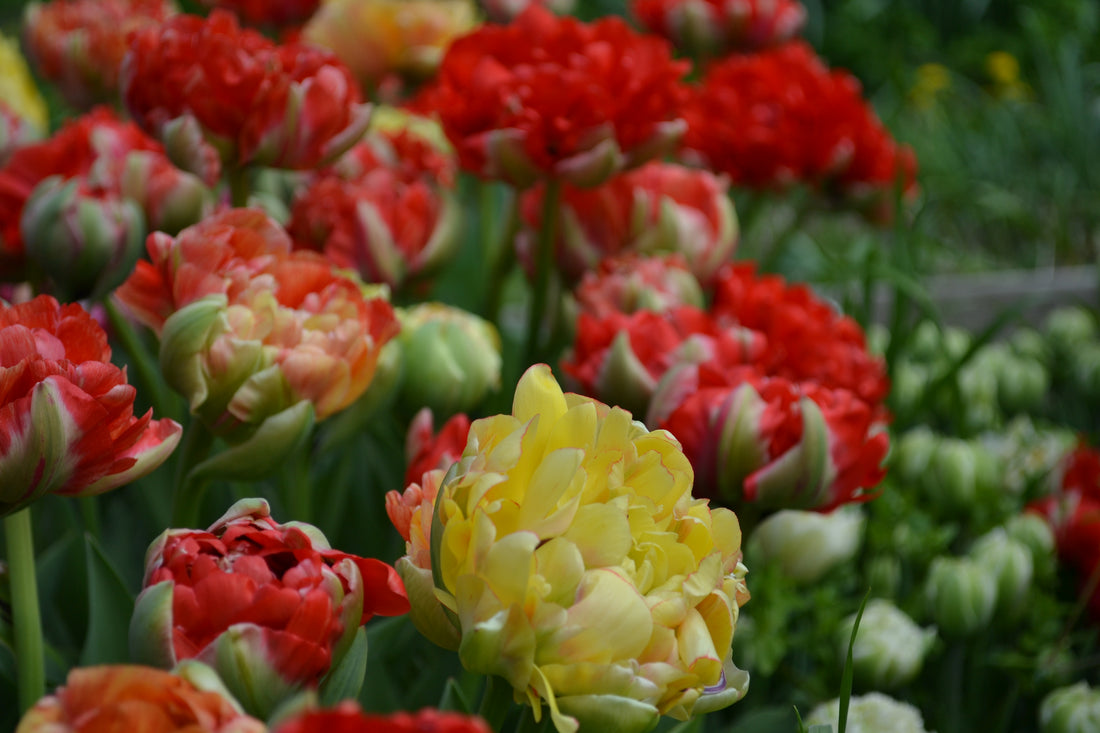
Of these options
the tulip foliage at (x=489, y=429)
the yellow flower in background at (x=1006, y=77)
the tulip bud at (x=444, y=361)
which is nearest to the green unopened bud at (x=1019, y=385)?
the tulip foliage at (x=489, y=429)

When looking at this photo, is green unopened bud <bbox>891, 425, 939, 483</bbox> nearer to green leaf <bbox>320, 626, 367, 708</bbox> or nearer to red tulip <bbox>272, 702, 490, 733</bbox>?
green leaf <bbox>320, 626, 367, 708</bbox>

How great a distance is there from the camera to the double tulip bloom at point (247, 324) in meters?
0.41

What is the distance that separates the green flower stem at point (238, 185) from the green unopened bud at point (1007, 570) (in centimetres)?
46

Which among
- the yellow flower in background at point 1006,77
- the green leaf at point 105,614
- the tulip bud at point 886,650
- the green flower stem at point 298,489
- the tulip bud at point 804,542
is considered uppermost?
the green leaf at point 105,614

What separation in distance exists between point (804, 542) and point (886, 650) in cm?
7

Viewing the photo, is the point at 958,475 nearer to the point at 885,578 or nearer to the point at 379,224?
Result: the point at 885,578

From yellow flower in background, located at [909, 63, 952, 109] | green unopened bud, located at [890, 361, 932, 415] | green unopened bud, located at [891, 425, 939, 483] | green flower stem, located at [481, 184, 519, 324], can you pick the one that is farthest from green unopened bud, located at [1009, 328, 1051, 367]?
yellow flower in background, located at [909, 63, 952, 109]

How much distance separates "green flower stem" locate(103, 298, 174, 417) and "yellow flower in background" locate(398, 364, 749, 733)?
1.04 feet

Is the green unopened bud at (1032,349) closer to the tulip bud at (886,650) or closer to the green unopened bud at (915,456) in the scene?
the green unopened bud at (915,456)

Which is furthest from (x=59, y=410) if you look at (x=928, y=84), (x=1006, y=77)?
(x=1006, y=77)

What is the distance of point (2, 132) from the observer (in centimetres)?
77

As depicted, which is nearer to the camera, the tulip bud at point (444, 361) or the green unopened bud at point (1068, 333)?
the tulip bud at point (444, 361)

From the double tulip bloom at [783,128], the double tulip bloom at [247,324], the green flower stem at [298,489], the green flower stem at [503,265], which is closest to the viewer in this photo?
the double tulip bloom at [247,324]

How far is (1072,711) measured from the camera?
22.4 inches
